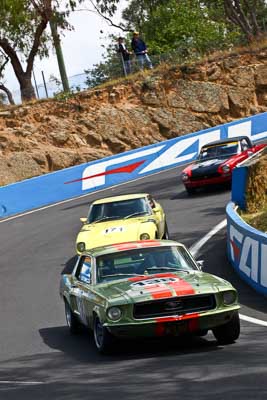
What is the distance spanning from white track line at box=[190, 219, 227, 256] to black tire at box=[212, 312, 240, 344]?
804 cm

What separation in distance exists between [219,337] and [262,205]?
10.4 metres

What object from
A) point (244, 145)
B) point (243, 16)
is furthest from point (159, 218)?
point (243, 16)

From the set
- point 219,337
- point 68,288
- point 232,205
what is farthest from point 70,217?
point 219,337

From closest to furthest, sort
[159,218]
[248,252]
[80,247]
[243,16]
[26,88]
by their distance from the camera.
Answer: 1. [248,252]
2. [80,247]
3. [159,218]
4. [26,88]
5. [243,16]

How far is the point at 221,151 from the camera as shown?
29.3 metres

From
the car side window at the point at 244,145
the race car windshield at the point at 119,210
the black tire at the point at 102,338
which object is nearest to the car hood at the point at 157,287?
the black tire at the point at 102,338

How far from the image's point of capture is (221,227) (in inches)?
877

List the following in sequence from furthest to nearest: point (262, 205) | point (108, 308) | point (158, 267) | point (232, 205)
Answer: point (262, 205) → point (232, 205) → point (158, 267) → point (108, 308)

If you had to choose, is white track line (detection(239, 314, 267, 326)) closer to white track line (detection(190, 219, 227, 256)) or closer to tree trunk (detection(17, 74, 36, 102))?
white track line (detection(190, 219, 227, 256))

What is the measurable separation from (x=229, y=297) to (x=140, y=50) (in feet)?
108

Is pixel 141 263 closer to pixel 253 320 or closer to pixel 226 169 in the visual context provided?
pixel 253 320

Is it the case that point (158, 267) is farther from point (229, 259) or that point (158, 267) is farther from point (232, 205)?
point (232, 205)

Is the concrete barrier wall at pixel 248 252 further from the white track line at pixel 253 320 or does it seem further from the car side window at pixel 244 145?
the car side window at pixel 244 145

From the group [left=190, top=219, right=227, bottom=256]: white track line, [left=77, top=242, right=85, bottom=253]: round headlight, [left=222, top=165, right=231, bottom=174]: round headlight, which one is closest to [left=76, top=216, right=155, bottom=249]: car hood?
[left=77, top=242, right=85, bottom=253]: round headlight
